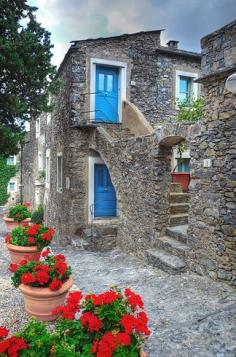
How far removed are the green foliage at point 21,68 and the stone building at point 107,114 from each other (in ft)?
6.79

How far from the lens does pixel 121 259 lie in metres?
8.05

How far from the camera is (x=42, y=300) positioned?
393 cm

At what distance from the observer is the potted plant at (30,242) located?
5562 mm

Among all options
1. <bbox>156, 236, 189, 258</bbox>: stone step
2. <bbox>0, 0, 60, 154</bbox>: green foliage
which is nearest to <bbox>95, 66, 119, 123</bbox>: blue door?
<bbox>0, 0, 60, 154</bbox>: green foliage

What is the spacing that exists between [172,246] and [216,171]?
2038 mm

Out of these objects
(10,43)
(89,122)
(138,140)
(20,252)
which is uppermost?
(10,43)

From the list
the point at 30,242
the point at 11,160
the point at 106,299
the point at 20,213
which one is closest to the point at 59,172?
the point at 20,213

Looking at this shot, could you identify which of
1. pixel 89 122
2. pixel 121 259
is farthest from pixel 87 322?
pixel 89 122

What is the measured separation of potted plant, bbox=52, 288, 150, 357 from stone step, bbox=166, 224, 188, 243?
4.11m

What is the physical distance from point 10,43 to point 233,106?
16.2 ft

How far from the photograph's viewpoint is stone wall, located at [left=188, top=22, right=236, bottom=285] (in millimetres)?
5117

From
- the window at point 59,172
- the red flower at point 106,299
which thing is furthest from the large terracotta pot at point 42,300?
the window at point 59,172

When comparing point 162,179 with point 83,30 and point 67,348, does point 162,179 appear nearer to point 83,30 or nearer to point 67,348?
point 67,348

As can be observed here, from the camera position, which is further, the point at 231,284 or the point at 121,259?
the point at 121,259
